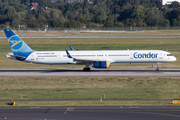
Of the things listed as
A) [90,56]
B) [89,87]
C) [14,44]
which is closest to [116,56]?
[90,56]

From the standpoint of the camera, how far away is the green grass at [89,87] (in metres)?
31.9

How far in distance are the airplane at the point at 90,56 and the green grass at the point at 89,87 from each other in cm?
661

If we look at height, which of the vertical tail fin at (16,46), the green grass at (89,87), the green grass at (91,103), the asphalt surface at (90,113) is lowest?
the green grass at (89,87)

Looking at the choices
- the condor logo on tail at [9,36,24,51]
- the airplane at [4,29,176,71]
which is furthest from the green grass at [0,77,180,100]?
the condor logo on tail at [9,36,24,51]

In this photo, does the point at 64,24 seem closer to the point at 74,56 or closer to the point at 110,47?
the point at 110,47

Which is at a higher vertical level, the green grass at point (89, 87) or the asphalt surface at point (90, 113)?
the asphalt surface at point (90, 113)

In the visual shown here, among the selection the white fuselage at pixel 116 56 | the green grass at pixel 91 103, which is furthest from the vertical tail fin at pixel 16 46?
the green grass at pixel 91 103

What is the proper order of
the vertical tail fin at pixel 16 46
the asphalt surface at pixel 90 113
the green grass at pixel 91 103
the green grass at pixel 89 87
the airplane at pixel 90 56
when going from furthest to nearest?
the vertical tail fin at pixel 16 46, the airplane at pixel 90 56, the green grass at pixel 89 87, the green grass at pixel 91 103, the asphalt surface at pixel 90 113

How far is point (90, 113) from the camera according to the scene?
2453cm

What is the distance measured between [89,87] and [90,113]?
41.7 feet

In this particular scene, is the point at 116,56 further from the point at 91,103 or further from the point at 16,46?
the point at 91,103

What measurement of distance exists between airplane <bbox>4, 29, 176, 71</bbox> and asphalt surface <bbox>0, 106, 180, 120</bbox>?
22.8 metres

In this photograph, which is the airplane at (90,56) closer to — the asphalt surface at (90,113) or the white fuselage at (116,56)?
the white fuselage at (116,56)

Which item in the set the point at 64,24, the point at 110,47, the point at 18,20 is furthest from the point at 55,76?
the point at 18,20
